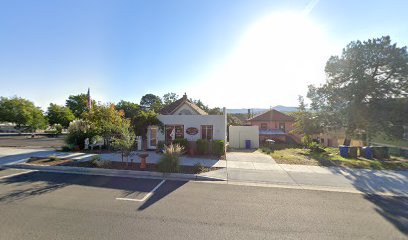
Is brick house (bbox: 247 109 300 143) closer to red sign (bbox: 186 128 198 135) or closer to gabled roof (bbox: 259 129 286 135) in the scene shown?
gabled roof (bbox: 259 129 286 135)

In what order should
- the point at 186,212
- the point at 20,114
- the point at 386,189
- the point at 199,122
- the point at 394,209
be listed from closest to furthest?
the point at 186,212, the point at 394,209, the point at 386,189, the point at 199,122, the point at 20,114

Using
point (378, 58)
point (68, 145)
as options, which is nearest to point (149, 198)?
point (68, 145)

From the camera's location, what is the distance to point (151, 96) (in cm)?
8281

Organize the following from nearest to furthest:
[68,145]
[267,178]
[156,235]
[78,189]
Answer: [156,235] → [78,189] → [267,178] → [68,145]

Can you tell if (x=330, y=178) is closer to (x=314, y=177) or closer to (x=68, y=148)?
(x=314, y=177)

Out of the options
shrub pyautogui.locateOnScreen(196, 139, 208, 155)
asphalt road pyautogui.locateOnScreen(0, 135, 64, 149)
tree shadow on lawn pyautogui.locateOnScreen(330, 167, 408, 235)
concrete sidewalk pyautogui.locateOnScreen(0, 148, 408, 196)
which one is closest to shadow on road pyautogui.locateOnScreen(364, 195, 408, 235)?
tree shadow on lawn pyautogui.locateOnScreen(330, 167, 408, 235)

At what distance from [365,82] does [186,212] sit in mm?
17741

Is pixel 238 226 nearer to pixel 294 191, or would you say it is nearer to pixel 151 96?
pixel 294 191

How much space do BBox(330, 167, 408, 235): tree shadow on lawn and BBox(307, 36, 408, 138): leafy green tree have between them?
6.46m

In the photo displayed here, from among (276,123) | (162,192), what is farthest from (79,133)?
(276,123)

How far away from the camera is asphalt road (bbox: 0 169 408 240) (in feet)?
15.8

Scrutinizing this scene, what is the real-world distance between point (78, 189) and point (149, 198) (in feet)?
9.27

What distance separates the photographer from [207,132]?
18.4m

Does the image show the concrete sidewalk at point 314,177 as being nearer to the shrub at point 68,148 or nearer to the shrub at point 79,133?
the shrub at point 68,148
